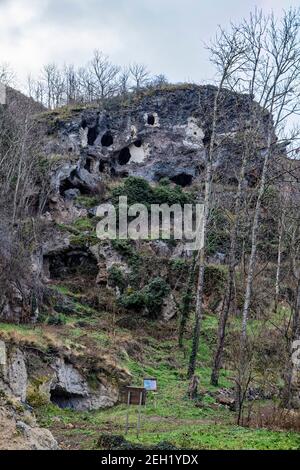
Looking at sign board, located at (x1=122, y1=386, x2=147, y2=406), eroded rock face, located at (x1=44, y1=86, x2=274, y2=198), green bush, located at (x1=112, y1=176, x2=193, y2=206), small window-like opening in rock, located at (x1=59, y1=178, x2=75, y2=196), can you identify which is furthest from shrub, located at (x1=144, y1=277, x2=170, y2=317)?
eroded rock face, located at (x1=44, y1=86, x2=274, y2=198)

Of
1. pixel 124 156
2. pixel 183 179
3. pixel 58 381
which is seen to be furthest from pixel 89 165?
pixel 58 381

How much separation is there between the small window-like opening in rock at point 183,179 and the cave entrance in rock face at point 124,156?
4082 millimetres

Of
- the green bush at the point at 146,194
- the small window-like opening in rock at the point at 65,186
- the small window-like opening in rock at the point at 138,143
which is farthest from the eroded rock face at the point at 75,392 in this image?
the small window-like opening in rock at the point at 138,143

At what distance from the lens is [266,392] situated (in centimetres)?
1595

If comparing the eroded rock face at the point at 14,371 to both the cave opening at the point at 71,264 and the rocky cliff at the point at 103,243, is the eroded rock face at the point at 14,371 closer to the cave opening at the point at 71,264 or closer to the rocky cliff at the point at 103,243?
the rocky cliff at the point at 103,243

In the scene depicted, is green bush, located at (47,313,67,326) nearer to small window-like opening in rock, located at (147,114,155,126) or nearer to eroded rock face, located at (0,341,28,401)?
eroded rock face, located at (0,341,28,401)

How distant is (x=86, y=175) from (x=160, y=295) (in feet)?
46.6

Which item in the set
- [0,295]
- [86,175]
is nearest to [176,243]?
[86,175]

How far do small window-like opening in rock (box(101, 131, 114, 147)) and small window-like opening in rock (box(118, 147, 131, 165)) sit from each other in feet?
3.94

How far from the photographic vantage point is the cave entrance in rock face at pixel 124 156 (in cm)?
3812

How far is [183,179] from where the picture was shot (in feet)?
123

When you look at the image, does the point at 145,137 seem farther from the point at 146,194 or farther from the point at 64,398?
the point at 64,398

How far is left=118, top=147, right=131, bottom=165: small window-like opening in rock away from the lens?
3812 centimetres

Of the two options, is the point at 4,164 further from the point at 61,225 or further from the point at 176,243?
the point at 176,243
